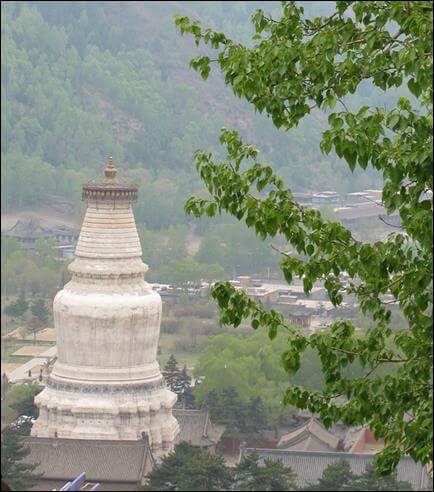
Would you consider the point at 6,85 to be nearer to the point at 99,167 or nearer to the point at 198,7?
the point at 99,167

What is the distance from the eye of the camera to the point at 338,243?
13.7m

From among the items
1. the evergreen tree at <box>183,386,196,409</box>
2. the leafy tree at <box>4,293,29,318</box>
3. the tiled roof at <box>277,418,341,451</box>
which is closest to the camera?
the tiled roof at <box>277,418,341,451</box>

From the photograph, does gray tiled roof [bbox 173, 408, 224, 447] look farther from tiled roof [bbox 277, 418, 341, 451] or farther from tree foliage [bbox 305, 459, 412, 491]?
tree foliage [bbox 305, 459, 412, 491]

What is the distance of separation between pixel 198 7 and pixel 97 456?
11226 centimetres

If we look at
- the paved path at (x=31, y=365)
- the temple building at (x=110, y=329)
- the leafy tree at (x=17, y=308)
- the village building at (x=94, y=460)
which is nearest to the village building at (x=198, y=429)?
the temple building at (x=110, y=329)

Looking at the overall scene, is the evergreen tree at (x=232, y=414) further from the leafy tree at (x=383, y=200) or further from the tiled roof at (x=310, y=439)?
the leafy tree at (x=383, y=200)

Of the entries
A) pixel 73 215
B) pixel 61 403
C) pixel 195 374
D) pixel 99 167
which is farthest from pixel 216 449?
pixel 99 167

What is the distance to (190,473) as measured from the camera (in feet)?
107

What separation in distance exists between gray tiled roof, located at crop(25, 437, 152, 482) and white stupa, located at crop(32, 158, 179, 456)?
2596 mm

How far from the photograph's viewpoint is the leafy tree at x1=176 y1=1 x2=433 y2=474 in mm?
13008

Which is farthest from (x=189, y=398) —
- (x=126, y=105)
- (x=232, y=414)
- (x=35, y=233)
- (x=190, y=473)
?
(x=126, y=105)

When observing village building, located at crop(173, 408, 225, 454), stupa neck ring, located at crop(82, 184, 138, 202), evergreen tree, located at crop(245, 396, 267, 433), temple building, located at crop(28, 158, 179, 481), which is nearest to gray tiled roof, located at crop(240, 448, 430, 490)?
village building, located at crop(173, 408, 225, 454)

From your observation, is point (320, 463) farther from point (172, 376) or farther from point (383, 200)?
point (383, 200)

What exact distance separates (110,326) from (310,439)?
464 centimetres
